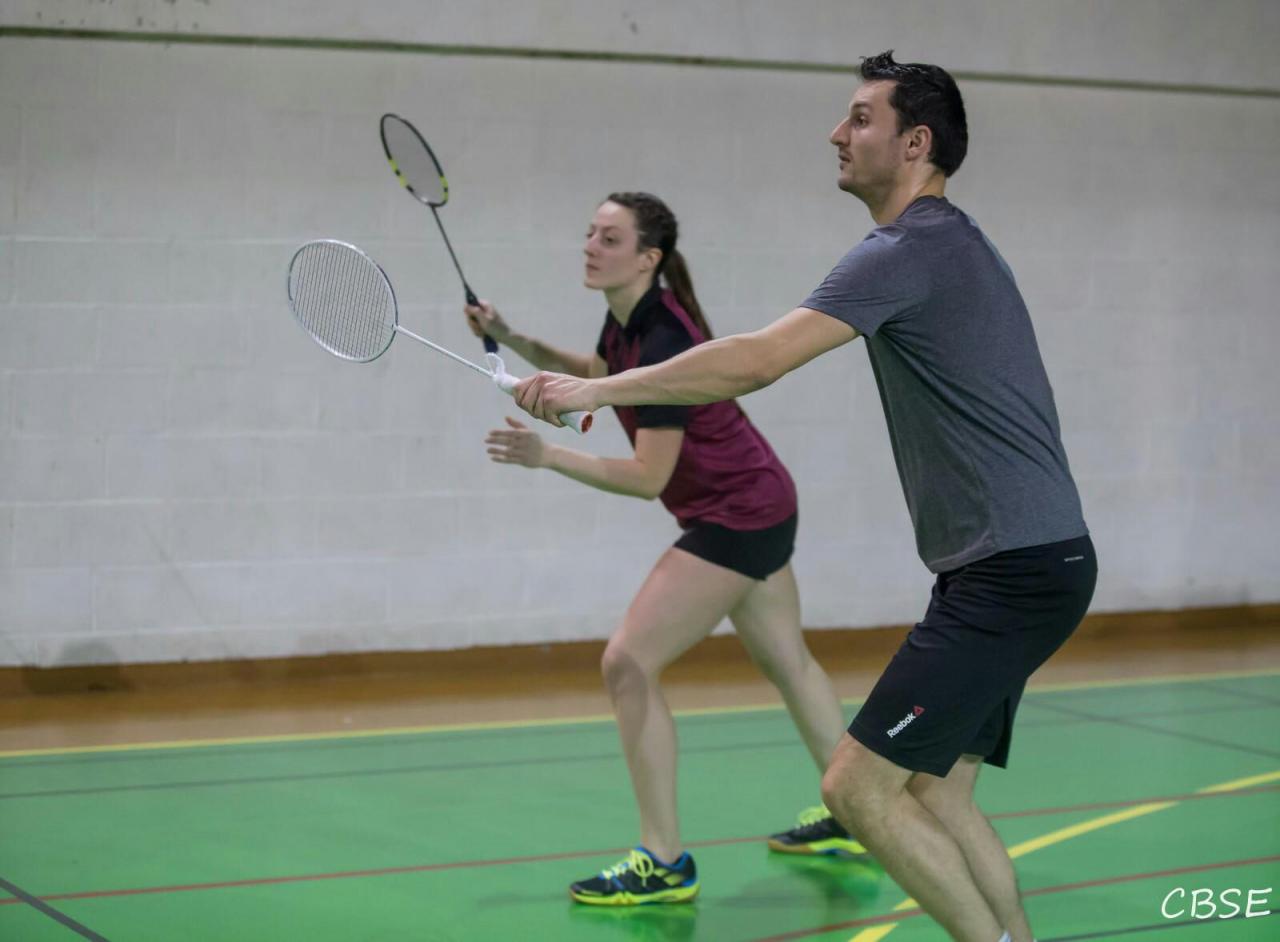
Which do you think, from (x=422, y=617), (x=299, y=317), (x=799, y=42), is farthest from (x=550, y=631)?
(x=299, y=317)

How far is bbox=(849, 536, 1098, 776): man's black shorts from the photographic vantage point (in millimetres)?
3377

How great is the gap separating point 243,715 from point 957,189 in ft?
14.7

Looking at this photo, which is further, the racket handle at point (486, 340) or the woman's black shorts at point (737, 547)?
the woman's black shorts at point (737, 547)

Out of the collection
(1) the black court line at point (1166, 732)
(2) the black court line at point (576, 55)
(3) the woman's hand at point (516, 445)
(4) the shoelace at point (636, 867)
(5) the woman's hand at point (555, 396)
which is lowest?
(4) the shoelace at point (636, 867)

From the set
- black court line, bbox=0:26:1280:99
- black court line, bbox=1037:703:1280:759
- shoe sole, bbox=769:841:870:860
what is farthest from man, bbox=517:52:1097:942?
black court line, bbox=0:26:1280:99

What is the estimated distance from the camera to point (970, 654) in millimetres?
3395

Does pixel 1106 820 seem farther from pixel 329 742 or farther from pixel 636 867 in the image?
pixel 329 742

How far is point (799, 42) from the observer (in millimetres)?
8422

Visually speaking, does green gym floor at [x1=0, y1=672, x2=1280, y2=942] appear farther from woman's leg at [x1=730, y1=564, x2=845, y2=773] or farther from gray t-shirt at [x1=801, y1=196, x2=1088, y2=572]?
gray t-shirt at [x1=801, y1=196, x2=1088, y2=572]

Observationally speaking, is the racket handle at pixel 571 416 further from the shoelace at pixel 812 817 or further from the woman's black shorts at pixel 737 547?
the shoelace at pixel 812 817

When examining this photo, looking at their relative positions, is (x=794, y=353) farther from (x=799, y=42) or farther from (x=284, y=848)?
(x=799, y=42)

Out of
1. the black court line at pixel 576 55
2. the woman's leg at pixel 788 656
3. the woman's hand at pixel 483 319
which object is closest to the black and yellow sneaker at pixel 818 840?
the woman's leg at pixel 788 656

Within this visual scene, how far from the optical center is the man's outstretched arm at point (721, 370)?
10.7 ft

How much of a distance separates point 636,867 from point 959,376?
74.6 inches
